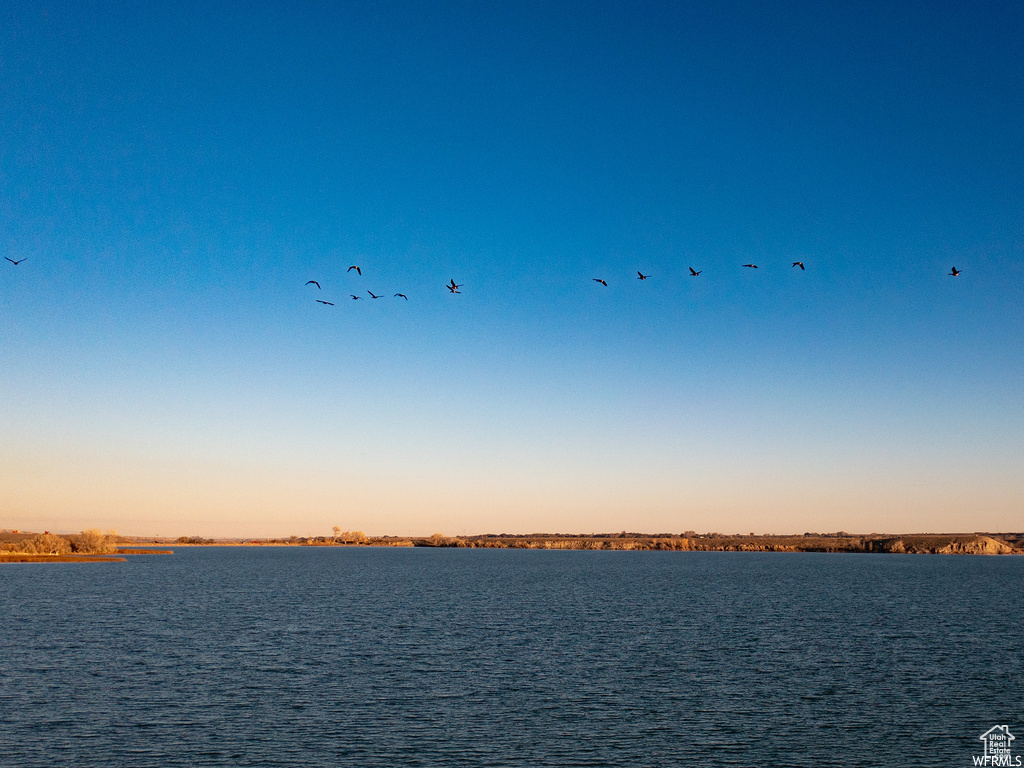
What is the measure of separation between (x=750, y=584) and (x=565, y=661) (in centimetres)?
9891

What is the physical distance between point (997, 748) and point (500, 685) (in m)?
25.6

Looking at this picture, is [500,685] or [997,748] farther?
[500,685]

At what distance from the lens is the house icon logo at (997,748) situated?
32375mm

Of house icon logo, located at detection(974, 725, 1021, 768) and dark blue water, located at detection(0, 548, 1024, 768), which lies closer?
house icon logo, located at detection(974, 725, 1021, 768)

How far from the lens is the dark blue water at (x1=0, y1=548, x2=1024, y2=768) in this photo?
110 ft

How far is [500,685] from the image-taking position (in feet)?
150

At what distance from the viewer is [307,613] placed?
8488 cm

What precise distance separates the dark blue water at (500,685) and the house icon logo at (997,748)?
1.82 feet

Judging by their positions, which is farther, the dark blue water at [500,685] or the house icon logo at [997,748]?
the dark blue water at [500,685]

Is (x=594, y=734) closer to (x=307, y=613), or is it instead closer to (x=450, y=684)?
(x=450, y=684)

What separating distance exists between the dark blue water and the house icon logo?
1.82 feet

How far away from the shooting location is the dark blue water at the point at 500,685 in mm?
33562

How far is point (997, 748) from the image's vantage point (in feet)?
112

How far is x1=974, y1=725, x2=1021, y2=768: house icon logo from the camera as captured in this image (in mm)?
32375
